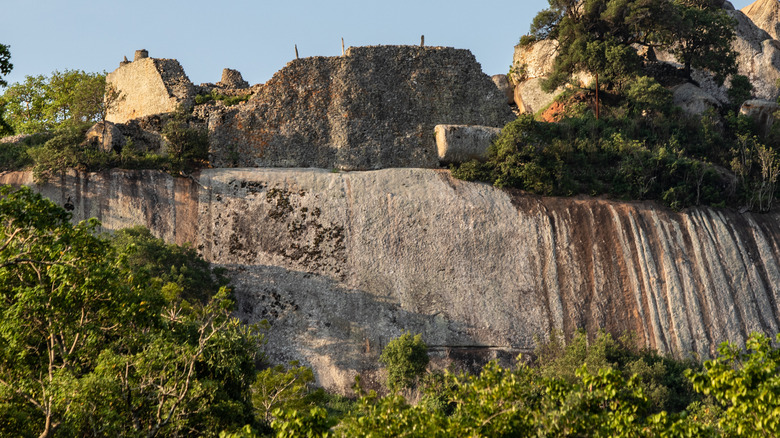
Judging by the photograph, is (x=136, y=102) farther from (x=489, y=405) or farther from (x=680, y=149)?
(x=489, y=405)

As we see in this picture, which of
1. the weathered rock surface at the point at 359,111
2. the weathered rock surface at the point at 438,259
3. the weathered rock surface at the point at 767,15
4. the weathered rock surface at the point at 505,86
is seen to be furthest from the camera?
the weathered rock surface at the point at 767,15

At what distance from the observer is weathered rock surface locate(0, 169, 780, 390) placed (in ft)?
86.8

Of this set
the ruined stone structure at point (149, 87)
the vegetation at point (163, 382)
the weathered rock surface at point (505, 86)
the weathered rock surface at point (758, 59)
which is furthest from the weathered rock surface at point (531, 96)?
the vegetation at point (163, 382)

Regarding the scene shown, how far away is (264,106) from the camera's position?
31.1m

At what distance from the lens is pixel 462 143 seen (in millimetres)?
30859

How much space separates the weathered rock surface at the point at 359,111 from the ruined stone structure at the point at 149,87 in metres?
2.90

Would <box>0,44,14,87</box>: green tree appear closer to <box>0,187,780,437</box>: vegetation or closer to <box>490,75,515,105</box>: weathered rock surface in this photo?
<box>0,187,780,437</box>: vegetation

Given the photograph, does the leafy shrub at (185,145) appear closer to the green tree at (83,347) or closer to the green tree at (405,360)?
the green tree at (405,360)

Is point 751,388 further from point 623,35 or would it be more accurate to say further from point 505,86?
point 505,86

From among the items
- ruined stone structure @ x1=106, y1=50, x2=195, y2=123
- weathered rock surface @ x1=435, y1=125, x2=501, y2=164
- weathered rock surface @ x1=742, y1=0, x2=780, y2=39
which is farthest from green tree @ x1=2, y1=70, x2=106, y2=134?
weathered rock surface @ x1=742, y1=0, x2=780, y2=39

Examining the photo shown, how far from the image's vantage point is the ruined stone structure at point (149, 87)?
32750mm

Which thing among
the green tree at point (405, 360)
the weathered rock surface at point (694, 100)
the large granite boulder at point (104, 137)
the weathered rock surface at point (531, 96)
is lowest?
the green tree at point (405, 360)

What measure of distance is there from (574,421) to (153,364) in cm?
733

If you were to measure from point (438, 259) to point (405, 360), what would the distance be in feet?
15.8
